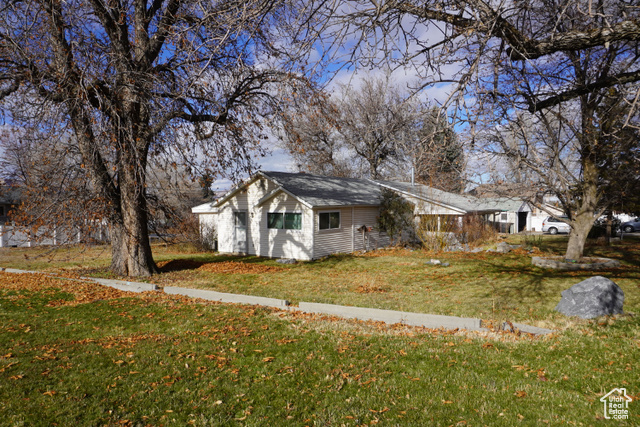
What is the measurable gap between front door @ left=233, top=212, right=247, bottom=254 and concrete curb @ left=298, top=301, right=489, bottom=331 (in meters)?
12.6

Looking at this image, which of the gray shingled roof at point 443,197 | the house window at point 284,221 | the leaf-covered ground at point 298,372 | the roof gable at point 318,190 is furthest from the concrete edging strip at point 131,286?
the gray shingled roof at point 443,197

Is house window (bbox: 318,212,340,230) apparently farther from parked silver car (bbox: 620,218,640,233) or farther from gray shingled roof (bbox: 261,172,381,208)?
parked silver car (bbox: 620,218,640,233)

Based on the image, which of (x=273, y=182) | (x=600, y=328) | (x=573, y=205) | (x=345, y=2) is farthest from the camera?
(x=273, y=182)

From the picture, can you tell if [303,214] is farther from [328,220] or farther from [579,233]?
[579,233]

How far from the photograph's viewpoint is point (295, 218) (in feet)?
60.0

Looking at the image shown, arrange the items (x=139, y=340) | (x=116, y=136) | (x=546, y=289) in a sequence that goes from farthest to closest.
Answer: (x=116, y=136) < (x=546, y=289) < (x=139, y=340)

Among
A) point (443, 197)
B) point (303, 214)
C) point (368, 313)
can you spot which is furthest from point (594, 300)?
point (443, 197)

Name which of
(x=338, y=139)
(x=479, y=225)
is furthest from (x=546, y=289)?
(x=338, y=139)

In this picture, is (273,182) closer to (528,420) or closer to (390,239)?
(390,239)

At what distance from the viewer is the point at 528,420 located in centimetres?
357

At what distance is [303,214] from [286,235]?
4.79 ft

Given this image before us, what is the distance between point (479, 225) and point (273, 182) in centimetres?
1285

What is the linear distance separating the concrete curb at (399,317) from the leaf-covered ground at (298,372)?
0.37 m

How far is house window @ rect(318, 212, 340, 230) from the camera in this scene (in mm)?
18172
